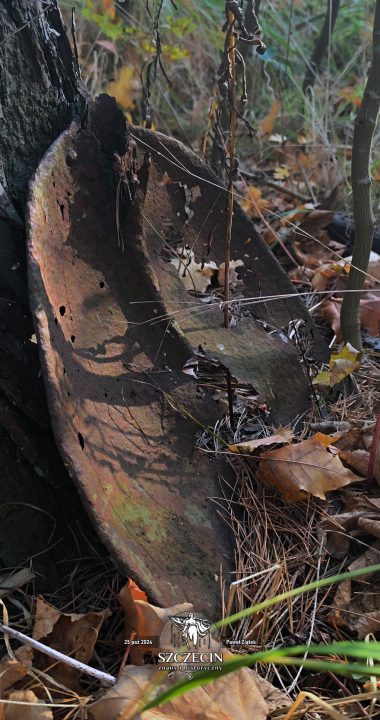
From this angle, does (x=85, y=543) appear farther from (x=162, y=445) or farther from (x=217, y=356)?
(x=217, y=356)

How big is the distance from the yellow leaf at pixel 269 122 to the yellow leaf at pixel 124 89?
837 mm

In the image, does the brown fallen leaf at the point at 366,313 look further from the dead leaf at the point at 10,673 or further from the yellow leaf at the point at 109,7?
the yellow leaf at the point at 109,7

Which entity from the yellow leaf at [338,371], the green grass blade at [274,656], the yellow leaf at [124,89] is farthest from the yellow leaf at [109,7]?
the green grass blade at [274,656]

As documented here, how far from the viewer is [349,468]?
159 cm

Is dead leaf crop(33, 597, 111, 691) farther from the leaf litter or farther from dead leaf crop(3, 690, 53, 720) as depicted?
dead leaf crop(3, 690, 53, 720)

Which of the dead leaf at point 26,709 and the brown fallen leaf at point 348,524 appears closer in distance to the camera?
the dead leaf at point 26,709

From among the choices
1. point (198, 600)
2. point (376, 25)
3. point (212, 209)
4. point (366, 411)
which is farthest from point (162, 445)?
point (376, 25)

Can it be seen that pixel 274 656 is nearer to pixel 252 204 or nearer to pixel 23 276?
pixel 23 276

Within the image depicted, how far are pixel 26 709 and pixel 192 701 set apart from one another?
30 cm

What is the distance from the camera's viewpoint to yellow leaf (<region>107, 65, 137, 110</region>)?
349 cm

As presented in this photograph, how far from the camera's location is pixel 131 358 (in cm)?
154

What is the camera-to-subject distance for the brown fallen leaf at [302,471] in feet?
4.76

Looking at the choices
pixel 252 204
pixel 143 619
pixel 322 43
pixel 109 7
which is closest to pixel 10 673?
pixel 143 619

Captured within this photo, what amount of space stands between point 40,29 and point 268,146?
243 cm
